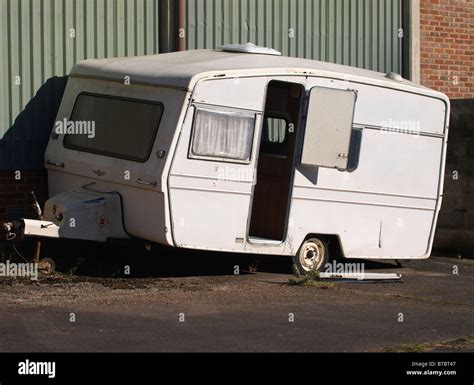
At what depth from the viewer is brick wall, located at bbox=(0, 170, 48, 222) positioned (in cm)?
1317

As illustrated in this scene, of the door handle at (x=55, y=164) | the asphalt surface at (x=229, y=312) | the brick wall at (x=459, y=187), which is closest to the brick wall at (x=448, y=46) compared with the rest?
the brick wall at (x=459, y=187)

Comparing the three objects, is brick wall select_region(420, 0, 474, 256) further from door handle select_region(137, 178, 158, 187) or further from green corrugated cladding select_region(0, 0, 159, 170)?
door handle select_region(137, 178, 158, 187)

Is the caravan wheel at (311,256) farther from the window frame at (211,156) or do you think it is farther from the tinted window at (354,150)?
the window frame at (211,156)

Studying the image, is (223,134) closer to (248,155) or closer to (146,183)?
(248,155)

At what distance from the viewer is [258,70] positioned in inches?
472

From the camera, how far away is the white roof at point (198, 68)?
11.8 meters

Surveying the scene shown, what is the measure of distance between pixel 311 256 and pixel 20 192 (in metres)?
3.57

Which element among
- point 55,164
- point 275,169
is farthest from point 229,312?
point 55,164

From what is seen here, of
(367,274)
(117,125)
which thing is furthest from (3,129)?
(367,274)

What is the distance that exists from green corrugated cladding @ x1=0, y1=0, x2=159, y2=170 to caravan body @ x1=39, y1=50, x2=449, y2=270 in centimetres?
30

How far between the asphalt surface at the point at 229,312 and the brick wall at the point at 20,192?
1.36m

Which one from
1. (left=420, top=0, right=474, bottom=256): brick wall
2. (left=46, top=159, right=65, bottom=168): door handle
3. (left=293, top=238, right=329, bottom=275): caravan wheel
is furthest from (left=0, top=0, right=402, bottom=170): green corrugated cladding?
(left=293, top=238, right=329, bottom=275): caravan wheel

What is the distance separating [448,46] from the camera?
714 inches
